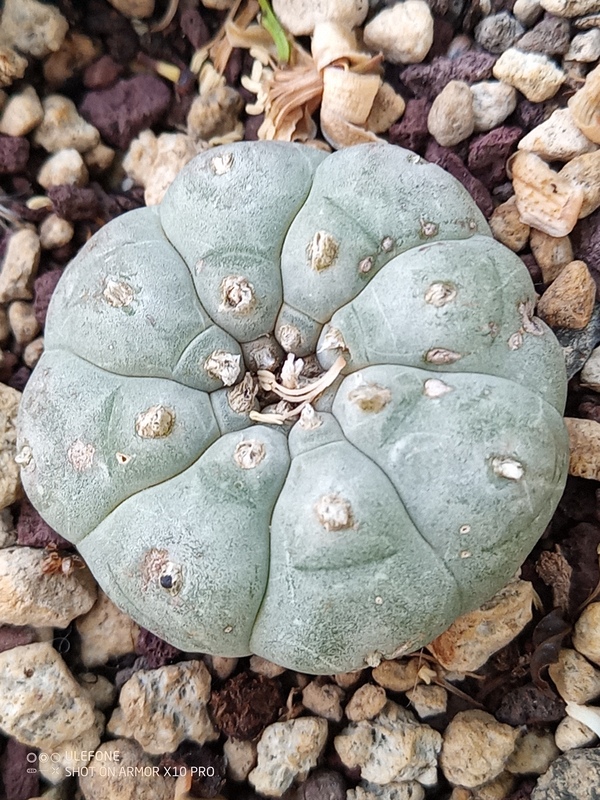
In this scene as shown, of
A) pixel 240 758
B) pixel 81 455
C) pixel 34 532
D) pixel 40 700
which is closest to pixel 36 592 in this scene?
pixel 34 532

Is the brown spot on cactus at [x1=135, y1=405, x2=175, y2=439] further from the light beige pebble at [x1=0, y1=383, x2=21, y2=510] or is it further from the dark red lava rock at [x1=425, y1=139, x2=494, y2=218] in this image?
the dark red lava rock at [x1=425, y1=139, x2=494, y2=218]

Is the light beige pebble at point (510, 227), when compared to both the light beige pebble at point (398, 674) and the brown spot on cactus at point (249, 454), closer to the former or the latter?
the brown spot on cactus at point (249, 454)

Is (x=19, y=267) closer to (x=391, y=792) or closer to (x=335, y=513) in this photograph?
(x=335, y=513)

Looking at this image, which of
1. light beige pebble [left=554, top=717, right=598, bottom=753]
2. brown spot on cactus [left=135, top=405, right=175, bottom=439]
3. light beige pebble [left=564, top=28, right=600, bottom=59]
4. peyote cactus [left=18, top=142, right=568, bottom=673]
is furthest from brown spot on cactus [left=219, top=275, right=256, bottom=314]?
light beige pebble [left=554, top=717, right=598, bottom=753]

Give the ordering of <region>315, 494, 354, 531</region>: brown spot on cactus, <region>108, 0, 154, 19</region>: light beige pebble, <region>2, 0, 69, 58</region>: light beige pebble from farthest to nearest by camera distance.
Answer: <region>108, 0, 154, 19</region>: light beige pebble < <region>2, 0, 69, 58</region>: light beige pebble < <region>315, 494, 354, 531</region>: brown spot on cactus

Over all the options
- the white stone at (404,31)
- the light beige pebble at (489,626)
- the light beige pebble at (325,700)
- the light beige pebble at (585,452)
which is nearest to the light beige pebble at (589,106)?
the white stone at (404,31)

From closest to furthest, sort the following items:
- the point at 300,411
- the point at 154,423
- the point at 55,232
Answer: the point at 154,423 < the point at 300,411 < the point at 55,232
